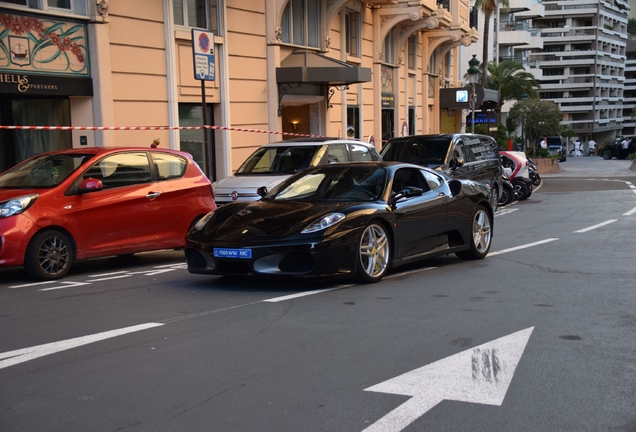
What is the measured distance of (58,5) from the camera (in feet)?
52.4

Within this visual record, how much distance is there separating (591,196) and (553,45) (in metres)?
102

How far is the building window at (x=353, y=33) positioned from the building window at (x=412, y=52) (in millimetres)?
8211

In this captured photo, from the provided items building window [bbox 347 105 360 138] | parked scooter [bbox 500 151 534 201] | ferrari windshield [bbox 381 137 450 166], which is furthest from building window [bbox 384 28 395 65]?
ferrari windshield [bbox 381 137 450 166]

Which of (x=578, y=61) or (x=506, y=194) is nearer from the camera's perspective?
(x=506, y=194)

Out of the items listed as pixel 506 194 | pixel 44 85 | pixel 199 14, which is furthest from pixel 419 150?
pixel 44 85

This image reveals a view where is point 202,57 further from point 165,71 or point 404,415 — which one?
point 404,415

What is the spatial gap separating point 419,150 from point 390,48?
1748 centimetres

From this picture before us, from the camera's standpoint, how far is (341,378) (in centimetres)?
532

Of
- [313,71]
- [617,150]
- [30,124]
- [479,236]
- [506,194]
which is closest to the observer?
[479,236]

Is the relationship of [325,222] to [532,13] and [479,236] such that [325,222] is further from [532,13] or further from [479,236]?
[532,13]

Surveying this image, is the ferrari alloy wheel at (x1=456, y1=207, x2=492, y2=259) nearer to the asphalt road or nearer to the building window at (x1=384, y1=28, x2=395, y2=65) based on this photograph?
the asphalt road

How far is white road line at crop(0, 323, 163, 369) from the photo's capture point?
5852 mm

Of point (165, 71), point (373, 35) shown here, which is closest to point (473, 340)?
point (165, 71)

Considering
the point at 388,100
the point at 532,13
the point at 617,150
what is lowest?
the point at 617,150
